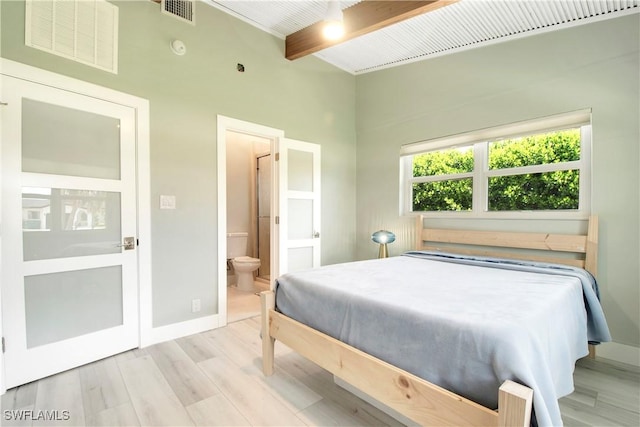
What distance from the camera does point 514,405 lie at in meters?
0.91

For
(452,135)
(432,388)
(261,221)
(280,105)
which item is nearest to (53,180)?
(280,105)

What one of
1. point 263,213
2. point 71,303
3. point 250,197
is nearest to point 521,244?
point 263,213

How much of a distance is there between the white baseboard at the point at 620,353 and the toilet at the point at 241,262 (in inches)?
145

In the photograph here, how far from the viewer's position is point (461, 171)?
10.8 feet

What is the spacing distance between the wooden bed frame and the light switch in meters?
1.26

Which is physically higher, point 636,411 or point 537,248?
point 537,248

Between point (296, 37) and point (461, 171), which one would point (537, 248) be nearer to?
point (461, 171)

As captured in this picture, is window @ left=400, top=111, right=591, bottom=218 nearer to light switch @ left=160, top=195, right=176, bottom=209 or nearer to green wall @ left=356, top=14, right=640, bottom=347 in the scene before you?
green wall @ left=356, top=14, right=640, bottom=347

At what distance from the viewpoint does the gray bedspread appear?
1061 mm

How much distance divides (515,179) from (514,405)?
256cm

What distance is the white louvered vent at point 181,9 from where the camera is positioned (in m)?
2.54

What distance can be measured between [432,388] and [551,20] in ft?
9.96

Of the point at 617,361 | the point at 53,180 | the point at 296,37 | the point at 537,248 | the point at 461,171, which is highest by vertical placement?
the point at 296,37

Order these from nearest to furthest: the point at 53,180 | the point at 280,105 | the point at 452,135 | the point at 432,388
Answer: the point at 432,388 < the point at 53,180 < the point at 452,135 < the point at 280,105
